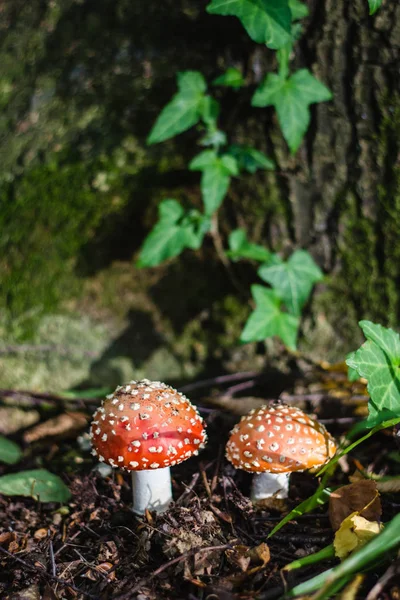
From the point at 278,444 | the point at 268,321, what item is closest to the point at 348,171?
the point at 268,321

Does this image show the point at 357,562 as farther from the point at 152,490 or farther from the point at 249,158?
the point at 249,158

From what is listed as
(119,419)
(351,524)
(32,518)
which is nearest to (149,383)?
(119,419)

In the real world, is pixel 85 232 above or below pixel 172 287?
above

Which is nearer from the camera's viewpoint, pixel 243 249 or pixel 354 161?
pixel 354 161

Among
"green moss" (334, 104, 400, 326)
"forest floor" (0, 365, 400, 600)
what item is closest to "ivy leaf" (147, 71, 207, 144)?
"green moss" (334, 104, 400, 326)

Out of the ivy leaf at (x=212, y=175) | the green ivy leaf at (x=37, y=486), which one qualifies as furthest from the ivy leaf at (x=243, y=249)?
the green ivy leaf at (x=37, y=486)

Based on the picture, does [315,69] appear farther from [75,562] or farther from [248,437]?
[75,562]

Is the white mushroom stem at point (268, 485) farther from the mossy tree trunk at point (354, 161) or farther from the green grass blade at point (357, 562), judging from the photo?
the mossy tree trunk at point (354, 161)
